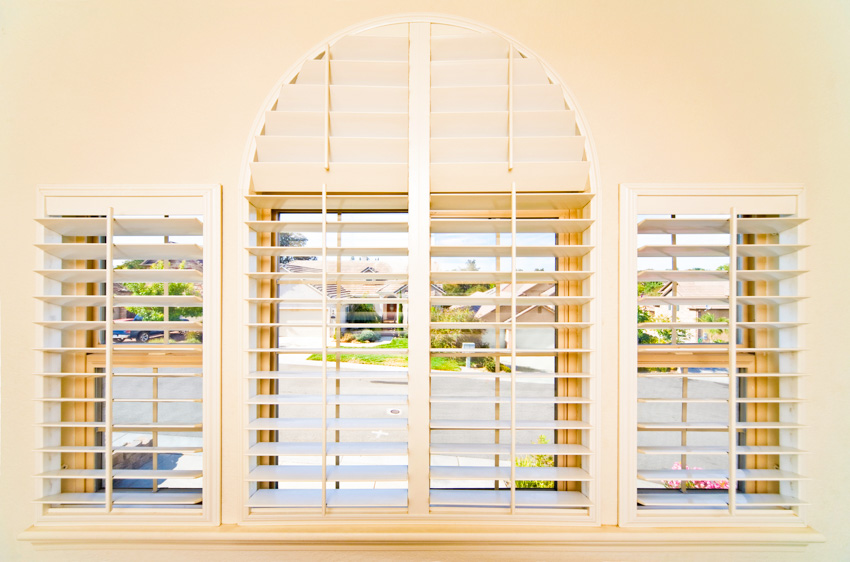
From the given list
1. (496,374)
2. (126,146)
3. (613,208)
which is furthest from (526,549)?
(126,146)

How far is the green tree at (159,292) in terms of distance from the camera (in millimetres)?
1579

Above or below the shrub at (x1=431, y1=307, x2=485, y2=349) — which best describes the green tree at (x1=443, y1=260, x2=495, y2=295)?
above

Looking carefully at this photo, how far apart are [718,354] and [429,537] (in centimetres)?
135

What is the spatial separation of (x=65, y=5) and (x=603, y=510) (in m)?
2.89

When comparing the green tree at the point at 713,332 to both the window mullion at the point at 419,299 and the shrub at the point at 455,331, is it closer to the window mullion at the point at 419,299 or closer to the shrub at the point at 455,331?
the shrub at the point at 455,331

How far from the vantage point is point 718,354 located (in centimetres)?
152

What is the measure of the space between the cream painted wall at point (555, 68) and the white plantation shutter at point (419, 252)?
0.13 m

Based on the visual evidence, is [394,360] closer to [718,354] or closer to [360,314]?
[360,314]

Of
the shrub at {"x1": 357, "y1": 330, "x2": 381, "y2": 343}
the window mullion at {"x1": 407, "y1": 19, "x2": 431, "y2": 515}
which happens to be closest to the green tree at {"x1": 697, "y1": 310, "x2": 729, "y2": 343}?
the window mullion at {"x1": 407, "y1": 19, "x2": 431, "y2": 515}

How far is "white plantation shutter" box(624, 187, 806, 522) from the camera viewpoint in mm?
1425

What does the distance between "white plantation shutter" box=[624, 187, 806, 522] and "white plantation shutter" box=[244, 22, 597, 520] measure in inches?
11.2

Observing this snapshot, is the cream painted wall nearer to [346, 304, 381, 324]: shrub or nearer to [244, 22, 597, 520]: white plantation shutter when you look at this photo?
[244, 22, 597, 520]: white plantation shutter

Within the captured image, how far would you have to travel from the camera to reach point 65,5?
4.91 feet

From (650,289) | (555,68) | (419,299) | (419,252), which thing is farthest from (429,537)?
(555,68)
